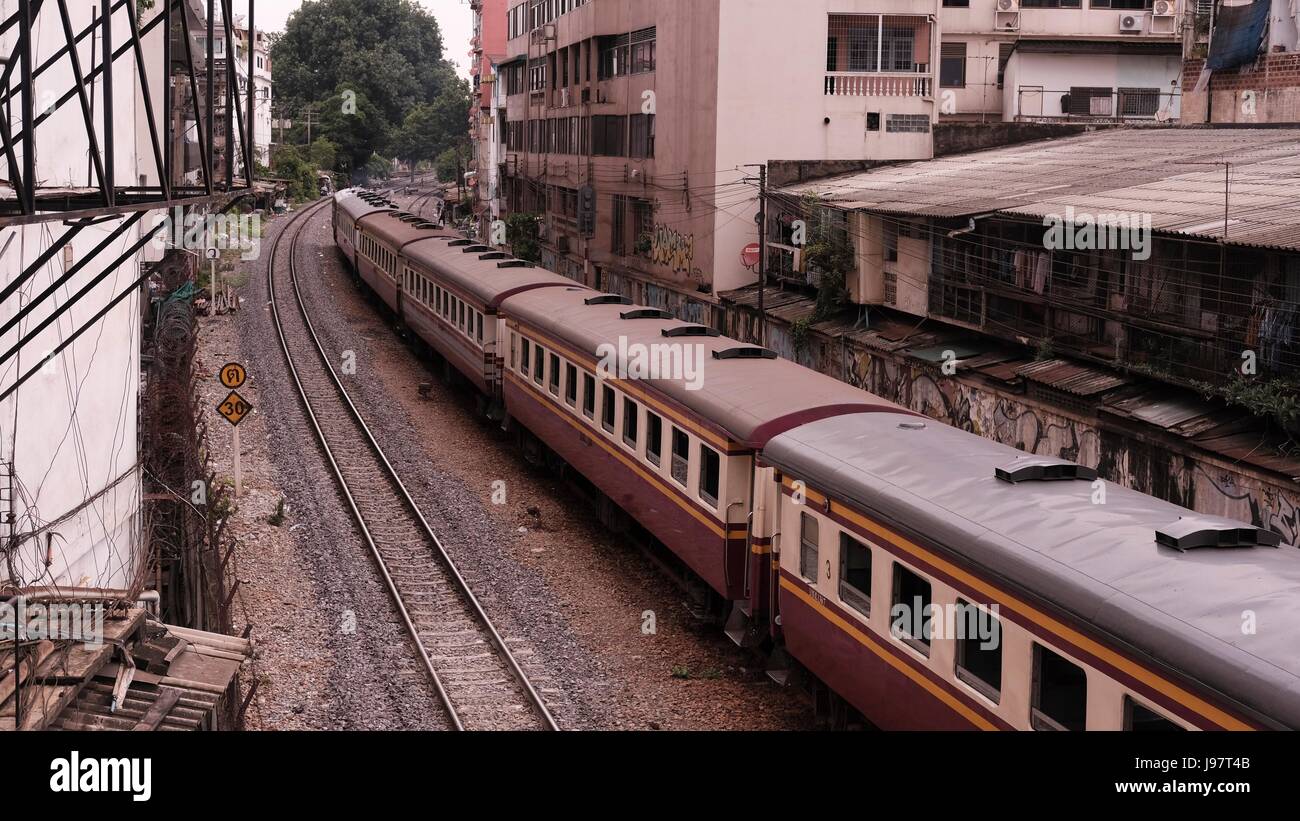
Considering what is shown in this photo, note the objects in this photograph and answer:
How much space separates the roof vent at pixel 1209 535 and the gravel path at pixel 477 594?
462 cm

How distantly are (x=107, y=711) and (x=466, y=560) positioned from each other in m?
8.07

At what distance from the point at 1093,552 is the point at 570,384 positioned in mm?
10002

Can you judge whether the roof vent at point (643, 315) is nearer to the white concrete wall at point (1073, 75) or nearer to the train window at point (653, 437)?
the train window at point (653, 437)

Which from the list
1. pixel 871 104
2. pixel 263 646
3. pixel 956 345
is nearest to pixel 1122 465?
pixel 956 345

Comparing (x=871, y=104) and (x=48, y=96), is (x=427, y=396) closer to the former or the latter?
(x=871, y=104)

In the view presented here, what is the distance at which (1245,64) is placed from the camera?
2419 centimetres

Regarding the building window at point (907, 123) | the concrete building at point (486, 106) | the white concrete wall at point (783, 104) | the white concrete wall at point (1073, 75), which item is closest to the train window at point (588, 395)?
the white concrete wall at point (783, 104)

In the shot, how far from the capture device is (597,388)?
15039 millimetres

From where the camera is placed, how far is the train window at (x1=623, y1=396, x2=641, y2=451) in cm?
1382

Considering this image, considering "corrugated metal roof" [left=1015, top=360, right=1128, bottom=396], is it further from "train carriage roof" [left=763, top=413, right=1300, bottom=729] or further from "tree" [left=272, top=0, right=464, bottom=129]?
"tree" [left=272, top=0, right=464, bottom=129]

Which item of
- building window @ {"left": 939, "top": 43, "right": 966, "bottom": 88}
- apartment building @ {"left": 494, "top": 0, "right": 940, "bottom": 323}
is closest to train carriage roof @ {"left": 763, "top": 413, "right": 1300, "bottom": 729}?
apartment building @ {"left": 494, "top": 0, "right": 940, "bottom": 323}

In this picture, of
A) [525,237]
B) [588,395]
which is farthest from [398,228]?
[588,395]

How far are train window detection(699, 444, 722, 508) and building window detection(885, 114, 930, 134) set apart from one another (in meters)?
19.3

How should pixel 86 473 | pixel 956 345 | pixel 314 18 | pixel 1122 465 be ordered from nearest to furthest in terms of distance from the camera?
1. pixel 86 473
2. pixel 1122 465
3. pixel 956 345
4. pixel 314 18
